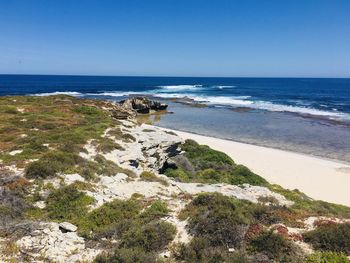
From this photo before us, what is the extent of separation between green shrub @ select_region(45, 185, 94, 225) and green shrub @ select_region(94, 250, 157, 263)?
93.3 inches

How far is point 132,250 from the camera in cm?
718

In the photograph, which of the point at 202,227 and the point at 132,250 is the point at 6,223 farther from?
the point at 202,227

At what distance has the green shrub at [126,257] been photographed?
6.76 meters

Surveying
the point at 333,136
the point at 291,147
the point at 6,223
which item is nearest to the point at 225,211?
the point at 6,223

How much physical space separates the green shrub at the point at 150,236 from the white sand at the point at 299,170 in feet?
44.6

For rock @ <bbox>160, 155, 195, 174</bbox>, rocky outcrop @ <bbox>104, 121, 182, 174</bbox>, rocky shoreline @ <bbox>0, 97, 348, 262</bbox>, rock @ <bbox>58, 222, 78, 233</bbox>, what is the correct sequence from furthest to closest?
rock @ <bbox>160, 155, 195, 174</bbox> → rocky outcrop @ <bbox>104, 121, 182, 174</bbox> → rock @ <bbox>58, 222, 78, 233</bbox> → rocky shoreline @ <bbox>0, 97, 348, 262</bbox>

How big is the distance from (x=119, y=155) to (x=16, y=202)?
279 inches

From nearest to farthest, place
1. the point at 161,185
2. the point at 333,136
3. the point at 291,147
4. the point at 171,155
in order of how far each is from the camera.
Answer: the point at 161,185, the point at 171,155, the point at 291,147, the point at 333,136

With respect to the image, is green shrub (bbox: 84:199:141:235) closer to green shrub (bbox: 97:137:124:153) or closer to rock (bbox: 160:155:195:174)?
green shrub (bbox: 97:137:124:153)

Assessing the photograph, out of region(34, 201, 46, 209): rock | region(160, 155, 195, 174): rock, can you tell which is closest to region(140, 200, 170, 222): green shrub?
region(34, 201, 46, 209): rock

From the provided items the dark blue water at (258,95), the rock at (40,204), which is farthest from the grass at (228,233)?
the dark blue water at (258,95)

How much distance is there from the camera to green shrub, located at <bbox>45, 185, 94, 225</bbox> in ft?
30.6

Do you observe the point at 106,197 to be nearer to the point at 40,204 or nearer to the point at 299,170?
the point at 40,204

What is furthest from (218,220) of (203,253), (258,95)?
(258,95)
